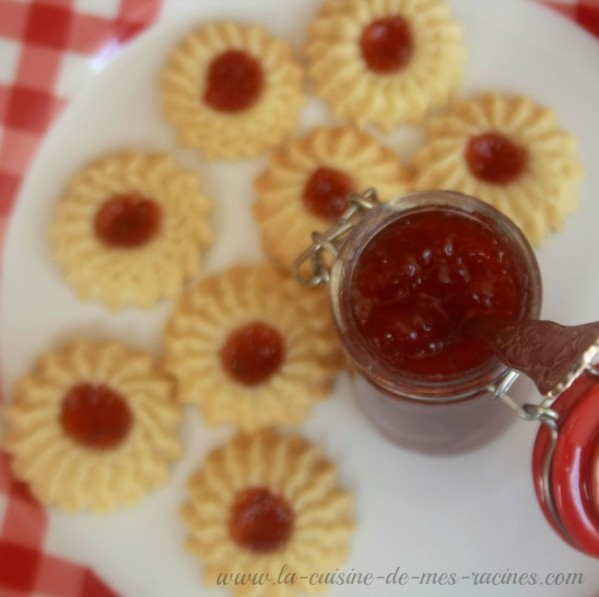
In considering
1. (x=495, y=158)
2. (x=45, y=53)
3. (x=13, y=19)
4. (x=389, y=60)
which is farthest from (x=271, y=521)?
(x=13, y=19)

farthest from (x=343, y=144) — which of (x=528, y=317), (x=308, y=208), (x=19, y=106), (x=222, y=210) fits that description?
(x=19, y=106)

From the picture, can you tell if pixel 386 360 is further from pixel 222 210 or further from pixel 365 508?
pixel 222 210

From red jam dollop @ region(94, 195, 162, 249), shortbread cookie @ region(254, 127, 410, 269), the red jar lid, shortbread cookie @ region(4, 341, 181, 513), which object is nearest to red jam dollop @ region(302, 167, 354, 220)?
shortbread cookie @ region(254, 127, 410, 269)

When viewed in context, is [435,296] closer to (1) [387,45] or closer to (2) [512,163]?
(2) [512,163]

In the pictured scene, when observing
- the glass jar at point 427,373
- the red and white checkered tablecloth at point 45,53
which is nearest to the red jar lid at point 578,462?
the glass jar at point 427,373

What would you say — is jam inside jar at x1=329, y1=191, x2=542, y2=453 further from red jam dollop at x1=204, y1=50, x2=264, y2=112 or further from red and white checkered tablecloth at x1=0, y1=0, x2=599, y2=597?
red and white checkered tablecloth at x1=0, y1=0, x2=599, y2=597
